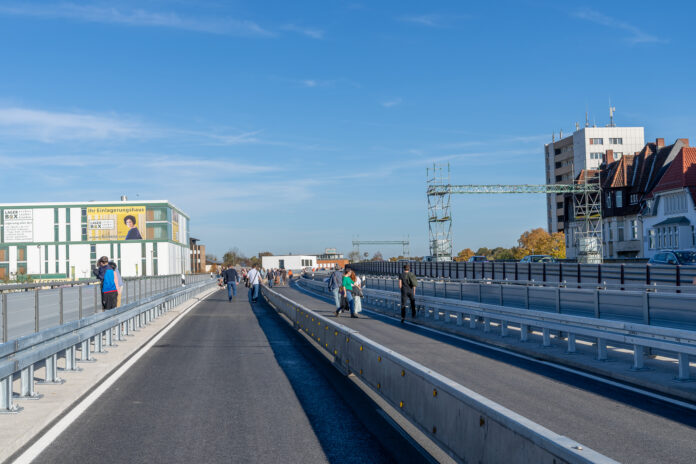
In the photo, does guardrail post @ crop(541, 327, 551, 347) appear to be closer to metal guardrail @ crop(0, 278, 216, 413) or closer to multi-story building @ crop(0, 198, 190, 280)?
metal guardrail @ crop(0, 278, 216, 413)

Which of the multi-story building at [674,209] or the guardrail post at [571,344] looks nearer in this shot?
the guardrail post at [571,344]

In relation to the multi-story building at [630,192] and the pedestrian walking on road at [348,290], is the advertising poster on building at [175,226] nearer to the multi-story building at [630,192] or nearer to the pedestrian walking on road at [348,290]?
the multi-story building at [630,192]

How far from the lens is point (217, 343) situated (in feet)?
57.4

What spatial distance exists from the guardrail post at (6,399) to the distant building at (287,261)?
4832 inches

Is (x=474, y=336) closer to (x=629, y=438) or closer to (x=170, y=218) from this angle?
(x=629, y=438)

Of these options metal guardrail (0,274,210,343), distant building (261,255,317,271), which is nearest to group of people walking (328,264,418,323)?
metal guardrail (0,274,210,343)

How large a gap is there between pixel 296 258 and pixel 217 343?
409ft

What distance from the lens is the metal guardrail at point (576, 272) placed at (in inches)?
1266

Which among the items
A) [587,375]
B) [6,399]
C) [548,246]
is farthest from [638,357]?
[548,246]

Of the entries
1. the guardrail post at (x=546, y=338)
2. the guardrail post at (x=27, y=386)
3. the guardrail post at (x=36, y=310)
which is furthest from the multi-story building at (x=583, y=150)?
the guardrail post at (x=27, y=386)

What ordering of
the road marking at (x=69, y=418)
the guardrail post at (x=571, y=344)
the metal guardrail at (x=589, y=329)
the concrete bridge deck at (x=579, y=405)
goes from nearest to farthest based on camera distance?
the road marking at (x=69, y=418)
the concrete bridge deck at (x=579, y=405)
the metal guardrail at (x=589, y=329)
the guardrail post at (x=571, y=344)

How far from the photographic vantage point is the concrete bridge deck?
717cm

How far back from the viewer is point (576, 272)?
40.6 metres

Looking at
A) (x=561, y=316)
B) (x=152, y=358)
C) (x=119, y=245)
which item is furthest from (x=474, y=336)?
(x=119, y=245)
